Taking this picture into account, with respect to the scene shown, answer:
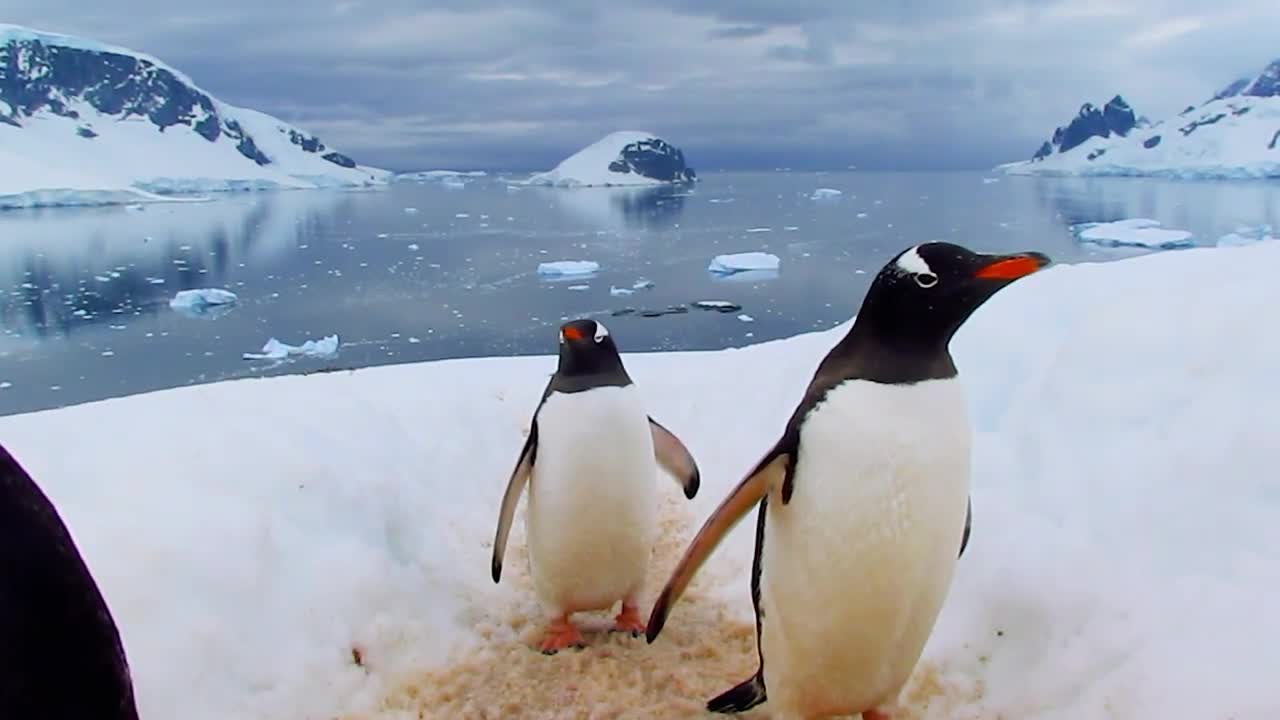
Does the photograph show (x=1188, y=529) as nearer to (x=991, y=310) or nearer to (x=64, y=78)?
(x=991, y=310)

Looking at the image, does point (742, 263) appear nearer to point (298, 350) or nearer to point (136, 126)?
point (298, 350)

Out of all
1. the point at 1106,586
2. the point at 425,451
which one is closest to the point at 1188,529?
the point at 1106,586

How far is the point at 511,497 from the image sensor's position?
8.88 feet

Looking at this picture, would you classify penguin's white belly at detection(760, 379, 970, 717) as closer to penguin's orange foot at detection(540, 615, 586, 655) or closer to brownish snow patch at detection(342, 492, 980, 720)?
brownish snow patch at detection(342, 492, 980, 720)

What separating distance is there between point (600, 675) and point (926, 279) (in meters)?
1.32

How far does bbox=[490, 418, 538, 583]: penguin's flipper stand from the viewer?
2.65 metres

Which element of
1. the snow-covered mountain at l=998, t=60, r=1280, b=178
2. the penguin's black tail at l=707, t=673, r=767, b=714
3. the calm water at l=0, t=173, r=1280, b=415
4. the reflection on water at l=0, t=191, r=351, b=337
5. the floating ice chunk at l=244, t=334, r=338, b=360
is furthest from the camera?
the snow-covered mountain at l=998, t=60, r=1280, b=178

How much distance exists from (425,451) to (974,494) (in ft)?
6.07

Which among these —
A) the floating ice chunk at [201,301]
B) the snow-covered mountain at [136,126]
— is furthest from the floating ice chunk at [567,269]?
the snow-covered mountain at [136,126]

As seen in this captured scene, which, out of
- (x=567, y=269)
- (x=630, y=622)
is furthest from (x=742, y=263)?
(x=630, y=622)

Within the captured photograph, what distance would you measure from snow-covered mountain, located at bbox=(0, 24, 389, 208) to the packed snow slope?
6767 cm

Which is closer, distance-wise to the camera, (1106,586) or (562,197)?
(1106,586)

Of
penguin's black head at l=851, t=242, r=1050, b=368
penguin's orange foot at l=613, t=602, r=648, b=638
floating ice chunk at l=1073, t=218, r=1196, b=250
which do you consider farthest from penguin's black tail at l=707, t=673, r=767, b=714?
floating ice chunk at l=1073, t=218, r=1196, b=250

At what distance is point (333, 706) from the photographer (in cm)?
227
